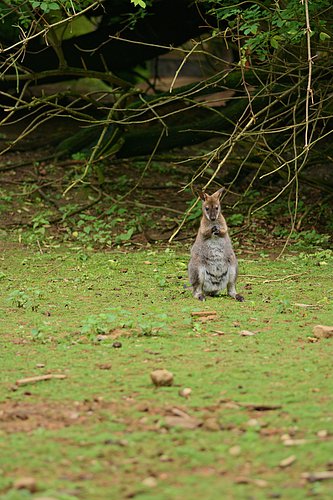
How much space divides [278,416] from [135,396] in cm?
68

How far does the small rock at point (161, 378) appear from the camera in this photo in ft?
13.3

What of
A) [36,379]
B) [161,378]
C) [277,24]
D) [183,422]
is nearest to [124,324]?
[36,379]

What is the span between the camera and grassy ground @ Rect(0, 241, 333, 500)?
9.98 feet

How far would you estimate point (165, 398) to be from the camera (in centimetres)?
394

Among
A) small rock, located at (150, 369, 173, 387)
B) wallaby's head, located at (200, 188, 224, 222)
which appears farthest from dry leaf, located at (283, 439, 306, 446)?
wallaby's head, located at (200, 188, 224, 222)

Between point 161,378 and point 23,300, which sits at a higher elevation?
point 161,378

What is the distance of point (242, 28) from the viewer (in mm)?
7359

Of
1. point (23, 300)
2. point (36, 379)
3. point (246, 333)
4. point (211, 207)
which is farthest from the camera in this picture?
point (211, 207)

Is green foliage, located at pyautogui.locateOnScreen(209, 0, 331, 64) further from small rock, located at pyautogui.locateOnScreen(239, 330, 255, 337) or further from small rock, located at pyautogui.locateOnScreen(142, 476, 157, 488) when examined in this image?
small rock, located at pyautogui.locateOnScreen(142, 476, 157, 488)

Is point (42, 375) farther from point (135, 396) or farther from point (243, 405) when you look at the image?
point (243, 405)

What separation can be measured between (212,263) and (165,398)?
124 inches

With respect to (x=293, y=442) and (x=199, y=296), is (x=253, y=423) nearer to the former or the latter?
(x=293, y=442)

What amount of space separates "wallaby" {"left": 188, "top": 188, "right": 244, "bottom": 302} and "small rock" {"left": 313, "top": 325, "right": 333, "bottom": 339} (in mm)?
1662

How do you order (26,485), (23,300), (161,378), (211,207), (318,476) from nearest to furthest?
(26,485) < (318,476) < (161,378) < (23,300) < (211,207)
